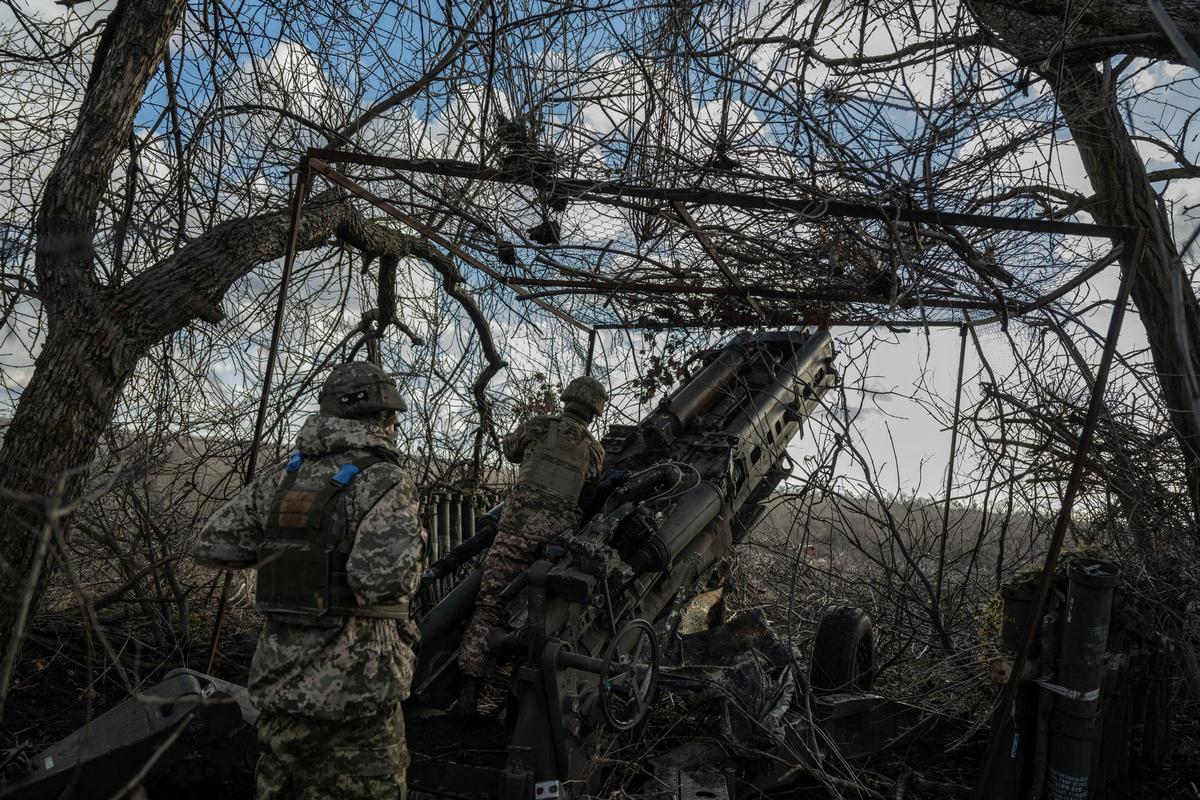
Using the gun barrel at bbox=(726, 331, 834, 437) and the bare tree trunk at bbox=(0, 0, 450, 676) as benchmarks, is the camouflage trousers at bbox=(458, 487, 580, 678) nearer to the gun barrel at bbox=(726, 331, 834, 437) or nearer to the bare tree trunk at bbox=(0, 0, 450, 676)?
the gun barrel at bbox=(726, 331, 834, 437)

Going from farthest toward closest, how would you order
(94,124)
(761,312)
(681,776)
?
(761,312)
(94,124)
(681,776)

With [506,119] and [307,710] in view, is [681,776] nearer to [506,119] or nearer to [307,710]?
[307,710]

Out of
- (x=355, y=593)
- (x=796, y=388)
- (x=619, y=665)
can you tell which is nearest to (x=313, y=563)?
(x=355, y=593)

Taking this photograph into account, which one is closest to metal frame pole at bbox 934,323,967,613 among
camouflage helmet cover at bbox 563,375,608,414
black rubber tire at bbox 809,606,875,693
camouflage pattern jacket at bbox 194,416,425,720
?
black rubber tire at bbox 809,606,875,693

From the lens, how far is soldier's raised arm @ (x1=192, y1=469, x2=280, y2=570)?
4344 mm

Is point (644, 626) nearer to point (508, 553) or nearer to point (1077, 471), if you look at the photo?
point (508, 553)

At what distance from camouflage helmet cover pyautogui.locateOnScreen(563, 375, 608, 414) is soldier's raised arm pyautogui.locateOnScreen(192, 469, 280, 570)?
258 cm

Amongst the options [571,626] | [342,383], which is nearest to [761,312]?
[571,626]

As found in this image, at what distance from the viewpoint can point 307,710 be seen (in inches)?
157

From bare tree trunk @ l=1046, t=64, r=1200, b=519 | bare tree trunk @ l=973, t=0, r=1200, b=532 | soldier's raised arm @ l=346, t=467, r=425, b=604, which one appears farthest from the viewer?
bare tree trunk @ l=1046, t=64, r=1200, b=519

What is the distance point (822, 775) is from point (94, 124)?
5.77 m

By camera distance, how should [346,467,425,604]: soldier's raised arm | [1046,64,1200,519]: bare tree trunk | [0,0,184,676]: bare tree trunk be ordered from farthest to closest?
1. [1046,64,1200,519]: bare tree trunk
2. [0,0,184,676]: bare tree trunk
3. [346,467,425,604]: soldier's raised arm

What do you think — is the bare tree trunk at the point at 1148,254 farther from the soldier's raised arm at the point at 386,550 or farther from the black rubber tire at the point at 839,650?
the soldier's raised arm at the point at 386,550

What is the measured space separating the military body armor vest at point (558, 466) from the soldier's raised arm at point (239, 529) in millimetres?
2160
